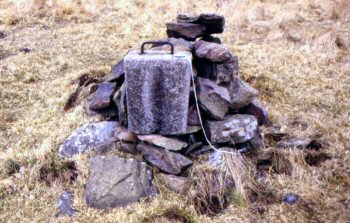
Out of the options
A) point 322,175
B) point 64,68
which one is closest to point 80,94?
point 64,68

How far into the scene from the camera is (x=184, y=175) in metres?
3.27

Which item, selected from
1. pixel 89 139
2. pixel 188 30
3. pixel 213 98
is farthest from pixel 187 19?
pixel 89 139

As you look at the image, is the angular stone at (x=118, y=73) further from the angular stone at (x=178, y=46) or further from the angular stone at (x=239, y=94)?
the angular stone at (x=239, y=94)

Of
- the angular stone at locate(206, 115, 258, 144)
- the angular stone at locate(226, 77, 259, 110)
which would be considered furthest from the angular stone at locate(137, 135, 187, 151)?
the angular stone at locate(226, 77, 259, 110)

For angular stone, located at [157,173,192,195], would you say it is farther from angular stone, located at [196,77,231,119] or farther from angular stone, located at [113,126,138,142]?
angular stone, located at [196,77,231,119]

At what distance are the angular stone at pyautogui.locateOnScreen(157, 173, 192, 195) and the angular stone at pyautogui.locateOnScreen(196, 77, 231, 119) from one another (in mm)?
728

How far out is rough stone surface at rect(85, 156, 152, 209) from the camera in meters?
3.01

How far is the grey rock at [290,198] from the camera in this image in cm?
307

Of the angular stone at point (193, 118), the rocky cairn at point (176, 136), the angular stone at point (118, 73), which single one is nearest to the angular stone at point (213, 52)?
the rocky cairn at point (176, 136)

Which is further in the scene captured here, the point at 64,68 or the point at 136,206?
the point at 64,68

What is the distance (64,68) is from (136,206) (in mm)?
3209

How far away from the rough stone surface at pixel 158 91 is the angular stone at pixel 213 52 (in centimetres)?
47

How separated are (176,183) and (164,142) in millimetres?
393

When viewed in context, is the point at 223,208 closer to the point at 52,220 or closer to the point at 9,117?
the point at 52,220
